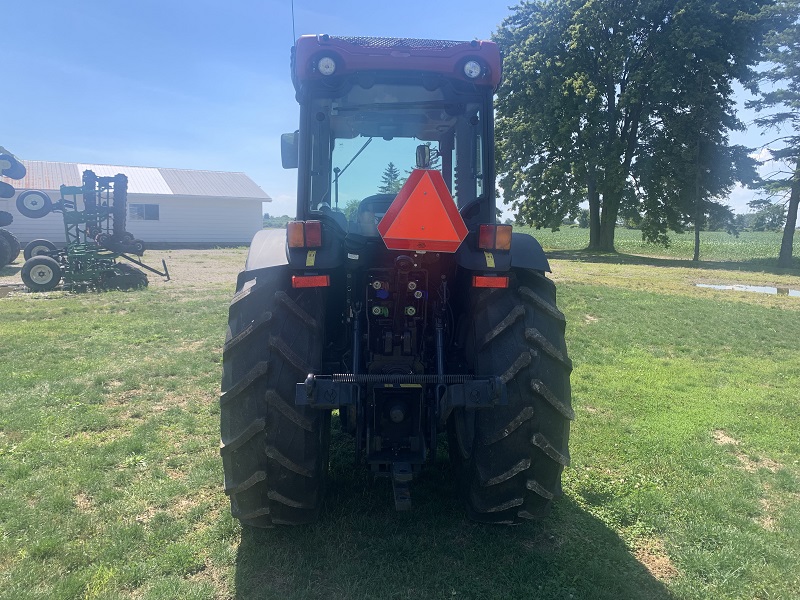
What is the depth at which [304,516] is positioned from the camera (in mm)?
2912

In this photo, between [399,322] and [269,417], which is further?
[399,322]

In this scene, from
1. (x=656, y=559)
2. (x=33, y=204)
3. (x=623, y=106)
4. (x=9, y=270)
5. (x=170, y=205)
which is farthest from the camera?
(x=170, y=205)

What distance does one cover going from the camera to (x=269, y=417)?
275 centimetres

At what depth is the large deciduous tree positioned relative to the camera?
80.9 ft

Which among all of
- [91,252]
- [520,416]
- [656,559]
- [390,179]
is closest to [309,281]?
[390,179]

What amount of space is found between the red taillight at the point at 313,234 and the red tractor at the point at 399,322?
10 mm

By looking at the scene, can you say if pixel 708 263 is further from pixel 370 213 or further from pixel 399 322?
pixel 399 322

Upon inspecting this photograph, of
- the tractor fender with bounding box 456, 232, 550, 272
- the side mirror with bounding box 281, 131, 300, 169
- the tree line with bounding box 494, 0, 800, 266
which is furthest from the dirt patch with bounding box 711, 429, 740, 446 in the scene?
the tree line with bounding box 494, 0, 800, 266

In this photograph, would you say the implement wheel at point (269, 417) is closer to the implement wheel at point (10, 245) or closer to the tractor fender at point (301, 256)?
the tractor fender at point (301, 256)

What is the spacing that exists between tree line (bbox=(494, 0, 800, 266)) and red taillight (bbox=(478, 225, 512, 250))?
1016 inches

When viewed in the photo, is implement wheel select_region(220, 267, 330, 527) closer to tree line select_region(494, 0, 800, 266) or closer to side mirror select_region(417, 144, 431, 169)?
side mirror select_region(417, 144, 431, 169)

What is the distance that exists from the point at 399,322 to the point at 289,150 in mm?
1318


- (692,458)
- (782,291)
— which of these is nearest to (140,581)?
(692,458)

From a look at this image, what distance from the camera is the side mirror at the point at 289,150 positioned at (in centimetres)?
344
